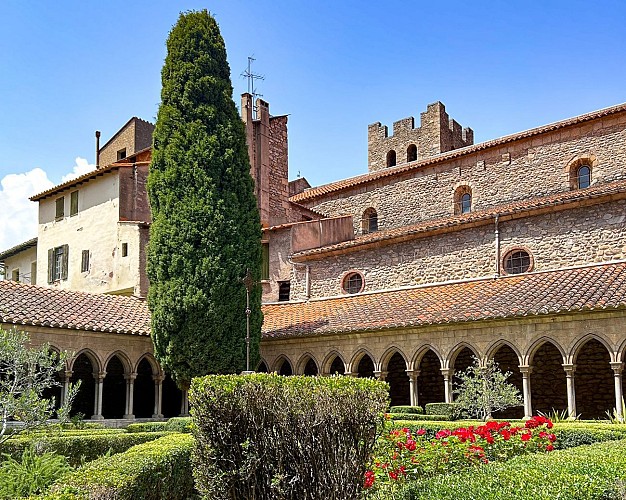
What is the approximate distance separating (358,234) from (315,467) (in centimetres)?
2067

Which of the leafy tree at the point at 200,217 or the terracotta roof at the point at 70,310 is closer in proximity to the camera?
the terracotta roof at the point at 70,310

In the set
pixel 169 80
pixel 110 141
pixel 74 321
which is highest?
pixel 110 141

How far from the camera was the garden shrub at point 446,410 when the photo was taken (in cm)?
1659

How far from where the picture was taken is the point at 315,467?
25.4 ft

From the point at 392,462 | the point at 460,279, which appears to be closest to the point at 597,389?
the point at 460,279

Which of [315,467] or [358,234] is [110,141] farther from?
[315,467]

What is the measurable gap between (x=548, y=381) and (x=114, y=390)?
12730 millimetres

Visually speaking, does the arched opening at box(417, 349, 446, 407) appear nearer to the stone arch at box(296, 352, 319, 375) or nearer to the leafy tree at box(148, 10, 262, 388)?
the stone arch at box(296, 352, 319, 375)

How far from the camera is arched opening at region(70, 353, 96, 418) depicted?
2136 cm

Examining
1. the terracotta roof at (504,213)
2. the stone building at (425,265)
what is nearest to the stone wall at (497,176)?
the stone building at (425,265)

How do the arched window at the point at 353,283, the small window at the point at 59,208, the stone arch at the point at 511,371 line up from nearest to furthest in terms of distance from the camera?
the stone arch at the point at 511,371 → the arched window at the point at 353,283 → the small window at the point at 59,208

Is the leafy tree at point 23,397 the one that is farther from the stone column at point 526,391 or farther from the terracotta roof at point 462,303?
the stone column at point 526,391

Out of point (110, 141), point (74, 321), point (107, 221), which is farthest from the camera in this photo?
point (110, 141)

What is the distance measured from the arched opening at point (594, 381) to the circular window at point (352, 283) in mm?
7456
